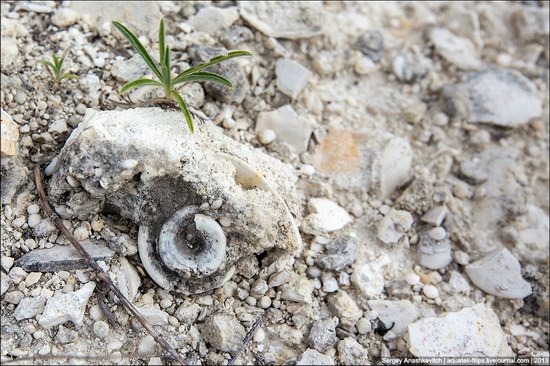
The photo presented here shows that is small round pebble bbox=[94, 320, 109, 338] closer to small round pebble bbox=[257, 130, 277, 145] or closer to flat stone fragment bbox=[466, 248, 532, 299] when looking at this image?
small round pebble bbox=[257, 130, 277, 145]

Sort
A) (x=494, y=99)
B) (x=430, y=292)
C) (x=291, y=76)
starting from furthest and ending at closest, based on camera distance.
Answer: (x=494, y=99) → (x=291, y=76) → (x=430, y=292)

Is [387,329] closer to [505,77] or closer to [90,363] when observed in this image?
[90,363]

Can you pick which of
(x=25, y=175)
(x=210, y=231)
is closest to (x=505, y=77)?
(x=210, y=231)

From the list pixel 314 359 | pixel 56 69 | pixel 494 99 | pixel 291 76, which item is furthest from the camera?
pixel 494 99

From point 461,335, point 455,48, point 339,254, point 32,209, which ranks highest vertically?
point 455,48

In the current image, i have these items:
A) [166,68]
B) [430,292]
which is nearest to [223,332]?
[430,292]

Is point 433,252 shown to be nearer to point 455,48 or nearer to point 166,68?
point 455,48
